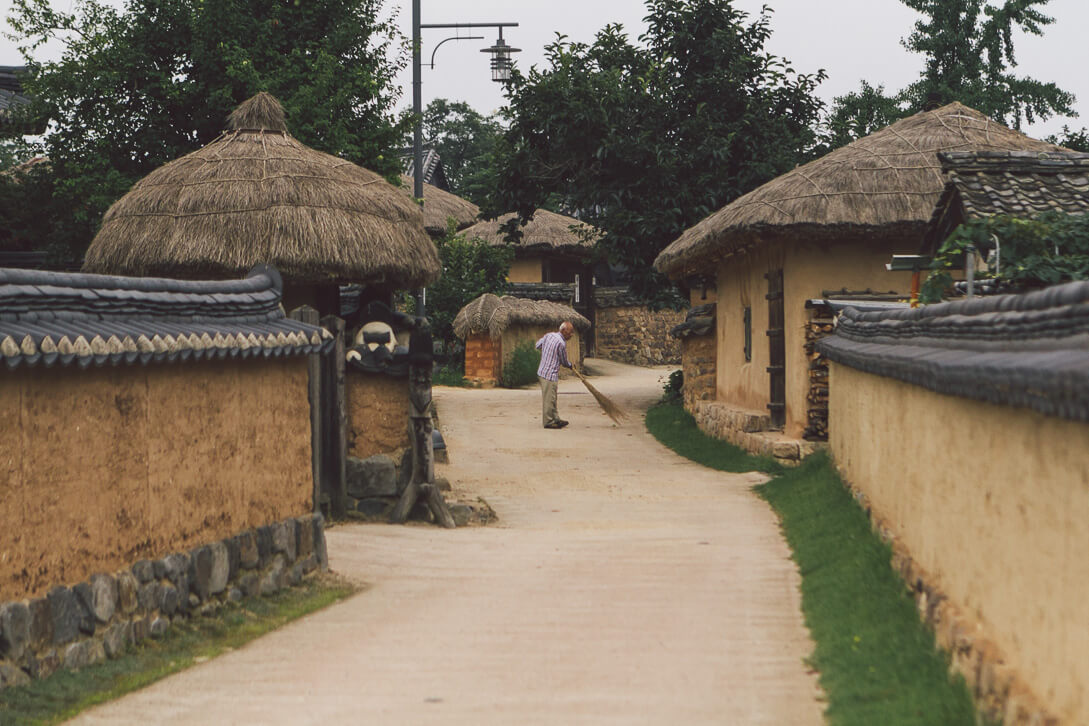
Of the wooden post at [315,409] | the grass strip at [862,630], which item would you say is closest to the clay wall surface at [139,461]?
the wooden post at [315,409]

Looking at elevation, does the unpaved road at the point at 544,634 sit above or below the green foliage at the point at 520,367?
below

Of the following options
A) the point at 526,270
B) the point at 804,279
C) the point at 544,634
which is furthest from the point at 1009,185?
the point at 526,270

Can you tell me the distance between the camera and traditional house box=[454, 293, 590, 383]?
25078 millimetres

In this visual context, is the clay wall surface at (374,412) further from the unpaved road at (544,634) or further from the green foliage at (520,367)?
the green foliage at (520,367)

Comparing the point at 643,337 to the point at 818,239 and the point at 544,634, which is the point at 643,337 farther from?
the point at 544,634

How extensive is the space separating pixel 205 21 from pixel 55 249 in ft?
12.0

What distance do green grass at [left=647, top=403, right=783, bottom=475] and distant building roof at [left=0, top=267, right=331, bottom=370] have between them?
7.21 metres

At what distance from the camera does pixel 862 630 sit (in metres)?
6.05

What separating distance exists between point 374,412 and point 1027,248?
5.35 m

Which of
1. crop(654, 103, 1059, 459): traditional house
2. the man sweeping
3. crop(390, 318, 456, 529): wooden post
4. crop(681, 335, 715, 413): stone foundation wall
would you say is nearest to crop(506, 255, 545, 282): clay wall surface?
crop(681, 335, 715, 413): stone foundation wall

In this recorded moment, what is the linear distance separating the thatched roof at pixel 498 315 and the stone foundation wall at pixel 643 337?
6665mm

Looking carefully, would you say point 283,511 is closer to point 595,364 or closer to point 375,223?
point 375,223

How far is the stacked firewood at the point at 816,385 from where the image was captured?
45.4 feet

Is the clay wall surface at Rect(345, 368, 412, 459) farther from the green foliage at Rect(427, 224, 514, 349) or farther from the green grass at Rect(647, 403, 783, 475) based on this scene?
the green foliage at Rect(427, 224, 514, 349)
